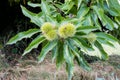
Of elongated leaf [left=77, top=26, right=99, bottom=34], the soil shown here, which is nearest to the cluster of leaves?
elongated leaf [left=77, top=26, right=99, bottom=34]

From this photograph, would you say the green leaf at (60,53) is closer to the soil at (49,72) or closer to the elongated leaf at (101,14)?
the elongated leaf at (101,14)

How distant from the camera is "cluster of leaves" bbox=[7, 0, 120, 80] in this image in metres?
1.42

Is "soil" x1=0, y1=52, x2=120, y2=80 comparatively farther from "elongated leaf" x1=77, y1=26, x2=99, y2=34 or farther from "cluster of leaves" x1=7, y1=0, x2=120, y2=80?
"elongated leaf" x1=77, y1=26, x2=99, y2=34

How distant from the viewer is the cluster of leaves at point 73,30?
1418 mm

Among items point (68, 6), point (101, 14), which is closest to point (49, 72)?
point (68, 6)

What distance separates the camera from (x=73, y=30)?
4.58 feet

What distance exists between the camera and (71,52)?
148 cm

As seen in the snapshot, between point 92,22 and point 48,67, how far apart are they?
1.88 metres

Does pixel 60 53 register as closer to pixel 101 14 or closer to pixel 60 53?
pixel 60 53

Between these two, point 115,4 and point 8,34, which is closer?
point 115,4

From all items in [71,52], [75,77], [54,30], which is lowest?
[75,77]

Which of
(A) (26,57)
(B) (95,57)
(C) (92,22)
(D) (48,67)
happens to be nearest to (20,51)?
(A) (26,57)

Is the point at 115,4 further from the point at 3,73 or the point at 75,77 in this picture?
the point at 3,73

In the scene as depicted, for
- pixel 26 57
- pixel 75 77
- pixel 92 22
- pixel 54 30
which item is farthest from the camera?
pixel 26 57
